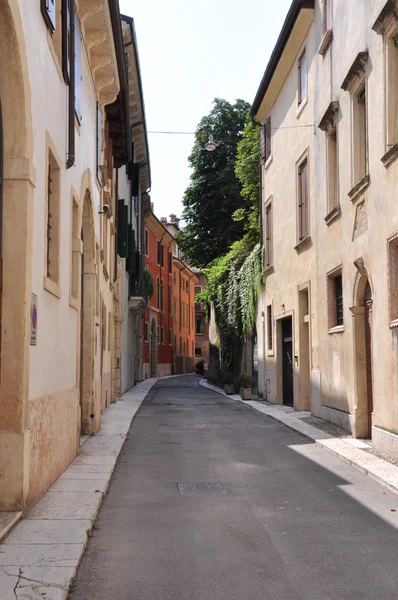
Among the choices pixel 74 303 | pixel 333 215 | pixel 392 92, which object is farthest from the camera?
pixel 333 215

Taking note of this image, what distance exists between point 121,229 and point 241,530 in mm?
17097

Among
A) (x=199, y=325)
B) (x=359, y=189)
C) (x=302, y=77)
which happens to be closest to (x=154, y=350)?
(x=302, y=77)

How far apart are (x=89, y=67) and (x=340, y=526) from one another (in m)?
9.68

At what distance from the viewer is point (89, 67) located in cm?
1305

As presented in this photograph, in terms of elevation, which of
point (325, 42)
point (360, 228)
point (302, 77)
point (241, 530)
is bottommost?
point (241, 530)

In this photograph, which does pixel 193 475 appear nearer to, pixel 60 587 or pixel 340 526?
pixel 340 526

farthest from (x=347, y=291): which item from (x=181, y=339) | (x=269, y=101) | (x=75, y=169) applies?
(x=181, y=339)

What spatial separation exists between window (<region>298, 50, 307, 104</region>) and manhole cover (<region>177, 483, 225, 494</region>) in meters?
12.1

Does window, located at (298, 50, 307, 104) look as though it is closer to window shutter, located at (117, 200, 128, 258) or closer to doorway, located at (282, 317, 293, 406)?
doorway, located at (282, 317, 293, 406)

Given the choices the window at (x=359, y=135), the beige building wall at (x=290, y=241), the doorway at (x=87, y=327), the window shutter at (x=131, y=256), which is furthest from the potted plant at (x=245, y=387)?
the window at (x=359, y=135)

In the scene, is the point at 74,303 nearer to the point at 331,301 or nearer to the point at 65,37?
the point at 65,37

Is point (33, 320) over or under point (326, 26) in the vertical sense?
under

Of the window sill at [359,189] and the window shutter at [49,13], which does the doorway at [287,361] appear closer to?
the window sill at [359,189]

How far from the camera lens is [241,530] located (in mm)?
6316
